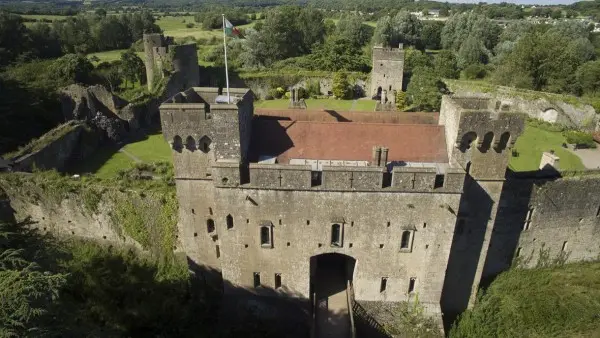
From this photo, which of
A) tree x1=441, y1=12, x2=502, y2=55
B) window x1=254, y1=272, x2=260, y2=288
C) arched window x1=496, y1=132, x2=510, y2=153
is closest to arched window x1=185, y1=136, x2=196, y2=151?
window x1=254, y1=272, x2=260, y2=288

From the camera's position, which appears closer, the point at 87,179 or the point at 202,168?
the point at 202,168

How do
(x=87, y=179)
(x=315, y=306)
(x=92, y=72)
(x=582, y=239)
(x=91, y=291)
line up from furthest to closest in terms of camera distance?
(x=92, y=72)
(x=582, y=239)
(x=87, y=179)
(x=315, y=306)
(x=91, y=291)

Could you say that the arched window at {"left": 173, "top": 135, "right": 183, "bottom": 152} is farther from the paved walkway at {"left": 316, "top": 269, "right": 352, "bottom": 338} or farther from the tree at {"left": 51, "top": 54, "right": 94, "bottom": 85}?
the tree at {"left": 51, "top": 54, "right": 94, "bottom": 85}

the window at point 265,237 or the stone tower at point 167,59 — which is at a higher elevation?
the stone tower at point 167,59

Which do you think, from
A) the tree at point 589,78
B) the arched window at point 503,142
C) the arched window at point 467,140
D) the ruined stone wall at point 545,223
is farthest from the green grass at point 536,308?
the tree at point 589,78

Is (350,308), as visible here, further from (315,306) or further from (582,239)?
(582,239)

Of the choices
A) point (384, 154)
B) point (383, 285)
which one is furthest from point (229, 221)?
point (383, 285)

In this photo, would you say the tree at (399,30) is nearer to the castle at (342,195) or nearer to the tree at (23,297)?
the castle at (342,195)

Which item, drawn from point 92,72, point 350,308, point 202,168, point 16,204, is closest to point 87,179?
point 16,204
